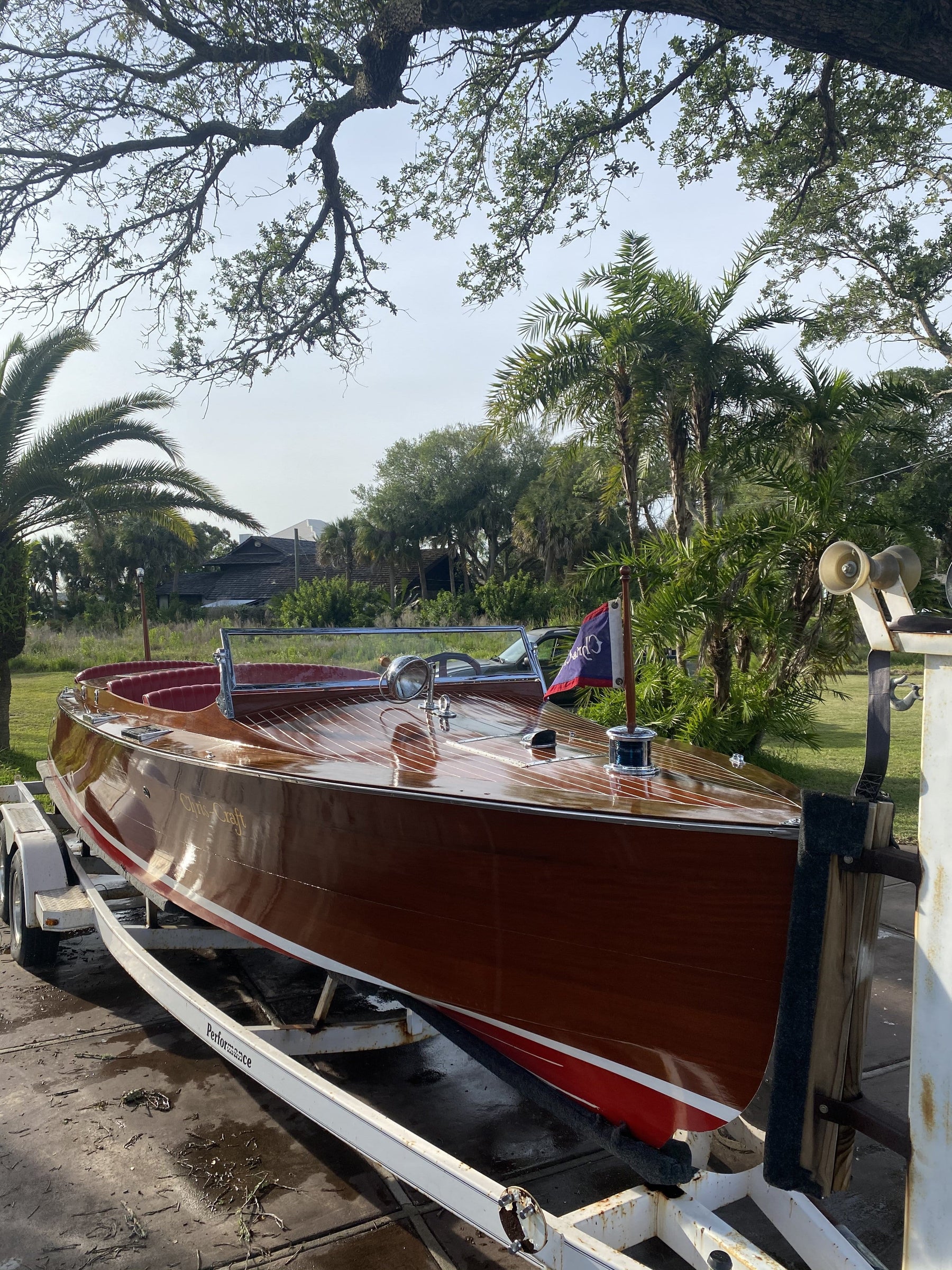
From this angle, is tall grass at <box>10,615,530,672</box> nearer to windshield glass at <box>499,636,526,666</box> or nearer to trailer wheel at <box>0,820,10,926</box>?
windshield glass at <box>499,636,526,666</box>

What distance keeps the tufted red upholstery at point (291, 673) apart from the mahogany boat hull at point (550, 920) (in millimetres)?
898

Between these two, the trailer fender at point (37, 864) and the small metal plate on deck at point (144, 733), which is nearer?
the small metal plate on deck at point (144, 733)

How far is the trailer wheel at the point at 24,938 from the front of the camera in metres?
4.77

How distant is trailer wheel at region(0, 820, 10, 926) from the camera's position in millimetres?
5234

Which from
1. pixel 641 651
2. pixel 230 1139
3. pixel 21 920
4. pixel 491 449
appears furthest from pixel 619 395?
pixel 491 449

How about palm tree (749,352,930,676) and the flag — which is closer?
the flag

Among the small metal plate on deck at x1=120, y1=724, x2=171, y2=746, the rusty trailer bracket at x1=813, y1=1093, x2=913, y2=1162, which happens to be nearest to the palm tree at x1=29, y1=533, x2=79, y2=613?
the small metal plate on deck at x1=120, y1=724, x2=171, y2=746

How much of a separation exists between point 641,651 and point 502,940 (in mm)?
5609

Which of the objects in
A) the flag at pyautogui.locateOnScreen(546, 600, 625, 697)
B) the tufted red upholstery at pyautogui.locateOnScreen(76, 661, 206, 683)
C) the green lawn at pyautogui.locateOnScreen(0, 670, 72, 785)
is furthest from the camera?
the green lawn at pyautogui.locateOnScreen(0, 670, 72, 785)

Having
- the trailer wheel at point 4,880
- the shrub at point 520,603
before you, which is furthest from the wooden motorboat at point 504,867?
the shrub at point 520,603

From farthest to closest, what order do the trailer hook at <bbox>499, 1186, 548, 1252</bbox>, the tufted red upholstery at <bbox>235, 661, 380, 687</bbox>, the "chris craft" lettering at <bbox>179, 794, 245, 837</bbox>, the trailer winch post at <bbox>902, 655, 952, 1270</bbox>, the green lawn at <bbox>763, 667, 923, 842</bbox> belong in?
the green lawn at <bbox>763, 667, 923, 842</bbox>
the tufted red upholstery at <bbox>235, 661, 380, 687</bbox>
the "chris craft" lettering at <bbox>179, 794, 245, 837</bbox>
the trailer hook at <bbox>499, 1186, 548, 1252</bbox>
the trailer winch post at <bbox>902, 655, 952, 1270</bbox>

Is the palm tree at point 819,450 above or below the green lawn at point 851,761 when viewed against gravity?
above

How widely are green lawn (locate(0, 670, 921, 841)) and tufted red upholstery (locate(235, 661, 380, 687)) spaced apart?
343 cm

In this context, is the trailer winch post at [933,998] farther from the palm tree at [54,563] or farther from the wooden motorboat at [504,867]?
the palm tree at [54,563]
